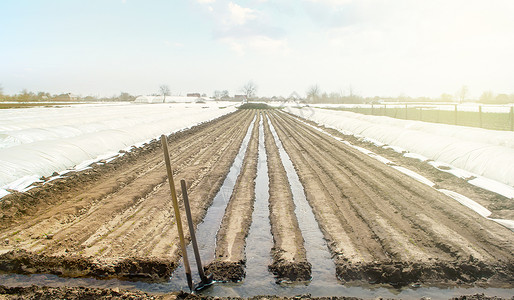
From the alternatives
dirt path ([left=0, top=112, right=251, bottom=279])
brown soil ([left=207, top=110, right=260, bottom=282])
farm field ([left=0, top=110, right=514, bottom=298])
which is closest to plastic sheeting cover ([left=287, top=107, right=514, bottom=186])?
farm field ([left=0, top=110, right=514, bottom=298])

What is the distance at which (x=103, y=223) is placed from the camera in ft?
19.9

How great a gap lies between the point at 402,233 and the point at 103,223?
17.9 ft

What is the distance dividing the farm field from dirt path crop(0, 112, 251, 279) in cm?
2

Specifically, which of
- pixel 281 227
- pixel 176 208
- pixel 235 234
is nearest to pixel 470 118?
pixel 281 227

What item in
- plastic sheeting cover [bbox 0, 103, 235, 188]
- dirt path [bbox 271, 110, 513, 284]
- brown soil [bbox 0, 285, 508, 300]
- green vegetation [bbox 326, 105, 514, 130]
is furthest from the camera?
green vegetation [bbox 326, 105, 514, 130]

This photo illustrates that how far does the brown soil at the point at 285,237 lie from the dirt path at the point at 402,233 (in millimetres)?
516

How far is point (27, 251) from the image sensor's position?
197 inches

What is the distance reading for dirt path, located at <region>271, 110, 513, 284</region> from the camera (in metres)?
4.45

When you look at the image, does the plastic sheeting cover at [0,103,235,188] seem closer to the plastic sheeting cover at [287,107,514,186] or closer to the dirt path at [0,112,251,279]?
the dirt path at [0,112,251,279]

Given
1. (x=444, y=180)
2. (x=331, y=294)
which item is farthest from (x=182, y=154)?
(x=331, y=294)

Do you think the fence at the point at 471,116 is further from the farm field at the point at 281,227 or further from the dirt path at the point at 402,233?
the farm field at the point at 281,227

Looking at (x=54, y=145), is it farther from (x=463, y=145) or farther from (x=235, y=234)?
(x=463, y=145)

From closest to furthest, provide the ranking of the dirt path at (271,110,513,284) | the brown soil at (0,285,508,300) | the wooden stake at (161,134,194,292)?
the wooden stake at (161,134,194,292) < the brown soil at (0,285,508,300) < the dirt path at (271,110,513,284)

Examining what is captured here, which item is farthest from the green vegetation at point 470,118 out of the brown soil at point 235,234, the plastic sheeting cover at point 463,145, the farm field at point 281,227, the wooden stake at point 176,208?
the wooden stake at point 176,208
